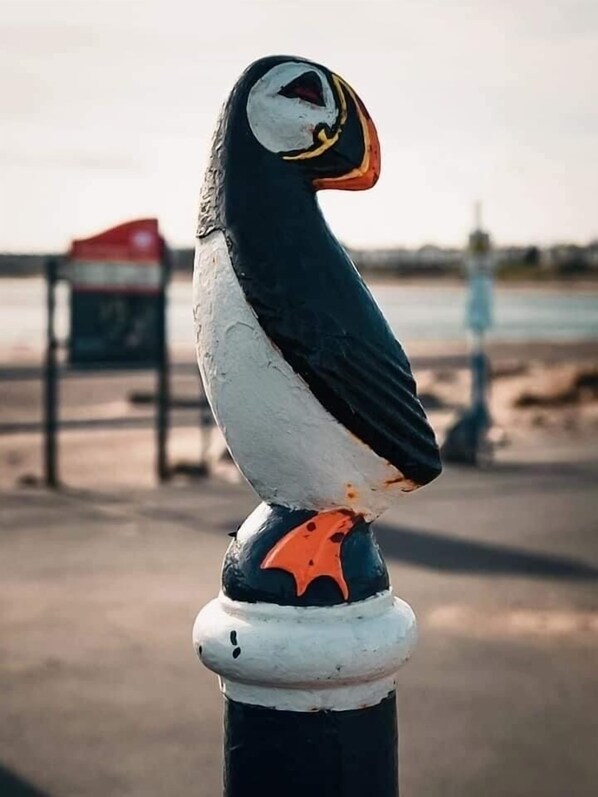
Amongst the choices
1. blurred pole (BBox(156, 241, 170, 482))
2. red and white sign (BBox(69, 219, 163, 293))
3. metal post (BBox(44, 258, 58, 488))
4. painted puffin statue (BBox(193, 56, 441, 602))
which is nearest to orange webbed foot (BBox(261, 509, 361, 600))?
painted puffin statue (BBox(193, 56, 441, 602))

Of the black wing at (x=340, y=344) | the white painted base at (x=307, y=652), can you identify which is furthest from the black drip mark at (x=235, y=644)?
the black wing at (x=340, y=344)

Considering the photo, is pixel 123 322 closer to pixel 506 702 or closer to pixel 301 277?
pixel 506 702

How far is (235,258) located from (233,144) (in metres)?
0.16

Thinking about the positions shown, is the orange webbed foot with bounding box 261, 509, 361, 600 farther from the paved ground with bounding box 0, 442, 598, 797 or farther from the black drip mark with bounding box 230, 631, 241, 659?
the paved ground with bounding box 0, 442, 598, 797

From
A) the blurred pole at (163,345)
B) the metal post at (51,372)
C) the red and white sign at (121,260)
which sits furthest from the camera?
the blurred pole at (163,345)

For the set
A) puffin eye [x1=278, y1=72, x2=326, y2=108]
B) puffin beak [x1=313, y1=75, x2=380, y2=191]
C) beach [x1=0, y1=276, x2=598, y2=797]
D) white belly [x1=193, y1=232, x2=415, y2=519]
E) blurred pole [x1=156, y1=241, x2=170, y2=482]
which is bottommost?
beach [x1=0, y1=276, x2=598, y2=797]

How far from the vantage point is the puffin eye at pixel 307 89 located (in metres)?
1.69

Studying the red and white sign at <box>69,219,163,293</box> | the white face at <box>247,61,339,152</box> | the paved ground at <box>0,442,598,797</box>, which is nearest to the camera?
the white face at <box>247,61,339,152</box>

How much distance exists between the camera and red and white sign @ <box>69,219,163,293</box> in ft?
39.0

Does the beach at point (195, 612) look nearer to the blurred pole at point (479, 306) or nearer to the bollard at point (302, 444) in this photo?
the blurred pole at point (479, 306)

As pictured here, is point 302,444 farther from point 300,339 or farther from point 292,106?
point 292,106

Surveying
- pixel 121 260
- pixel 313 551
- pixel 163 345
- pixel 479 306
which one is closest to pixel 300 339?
pixel 313 551

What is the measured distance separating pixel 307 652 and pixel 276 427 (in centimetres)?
29

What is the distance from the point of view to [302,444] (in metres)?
1.65
